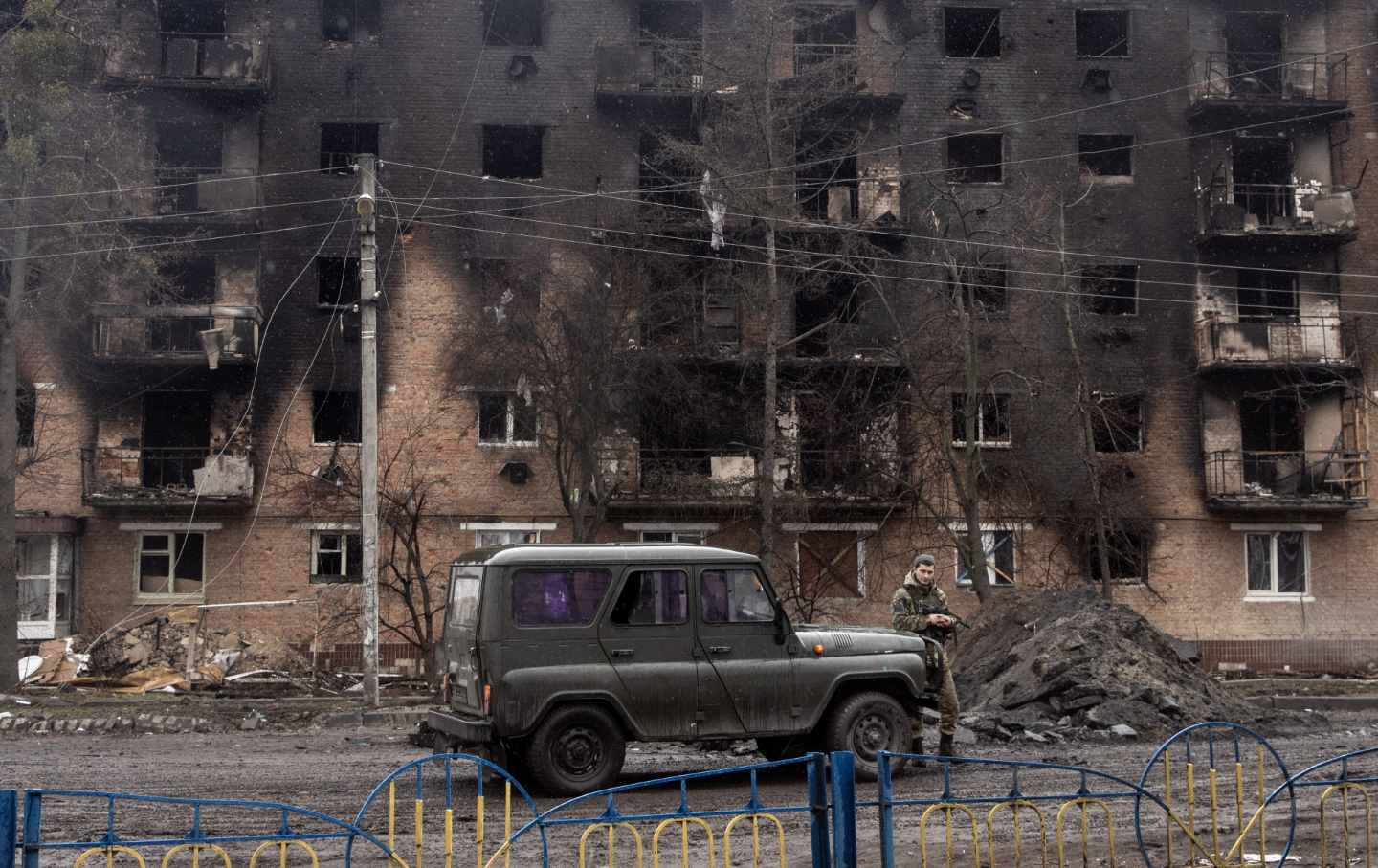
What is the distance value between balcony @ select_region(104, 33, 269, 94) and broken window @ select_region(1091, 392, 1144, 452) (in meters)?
21.7

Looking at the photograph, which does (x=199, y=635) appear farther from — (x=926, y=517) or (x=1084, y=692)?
(x=1084, y=692)

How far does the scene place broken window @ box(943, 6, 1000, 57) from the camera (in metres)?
37.2

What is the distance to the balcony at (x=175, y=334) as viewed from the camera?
1286 inches

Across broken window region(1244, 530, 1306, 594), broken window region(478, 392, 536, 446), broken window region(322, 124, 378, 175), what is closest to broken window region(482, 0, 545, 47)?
broken window region(322, 124, 378, 175)

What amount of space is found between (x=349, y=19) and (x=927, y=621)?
90.0 ft

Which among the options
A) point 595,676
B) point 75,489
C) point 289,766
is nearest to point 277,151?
point 75,489

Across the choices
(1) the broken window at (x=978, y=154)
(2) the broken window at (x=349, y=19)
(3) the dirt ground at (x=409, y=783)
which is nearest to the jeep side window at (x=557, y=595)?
(3) the dirt ground at (x=409, y=783)

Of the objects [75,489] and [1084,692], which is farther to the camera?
[75,489]

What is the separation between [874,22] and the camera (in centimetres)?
3681

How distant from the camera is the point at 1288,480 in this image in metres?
35.4

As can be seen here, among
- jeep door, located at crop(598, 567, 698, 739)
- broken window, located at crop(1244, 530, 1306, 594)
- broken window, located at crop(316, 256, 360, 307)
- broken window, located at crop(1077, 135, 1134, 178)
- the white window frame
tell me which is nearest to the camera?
jeep door, located at crop(598, 567, 698, 739)

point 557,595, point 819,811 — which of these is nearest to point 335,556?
point 557,595

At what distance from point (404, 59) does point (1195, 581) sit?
76.5ft

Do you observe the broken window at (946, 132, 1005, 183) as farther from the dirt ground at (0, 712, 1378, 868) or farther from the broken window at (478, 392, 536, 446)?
the dirt ground at (0, 712, 1378, 868)
